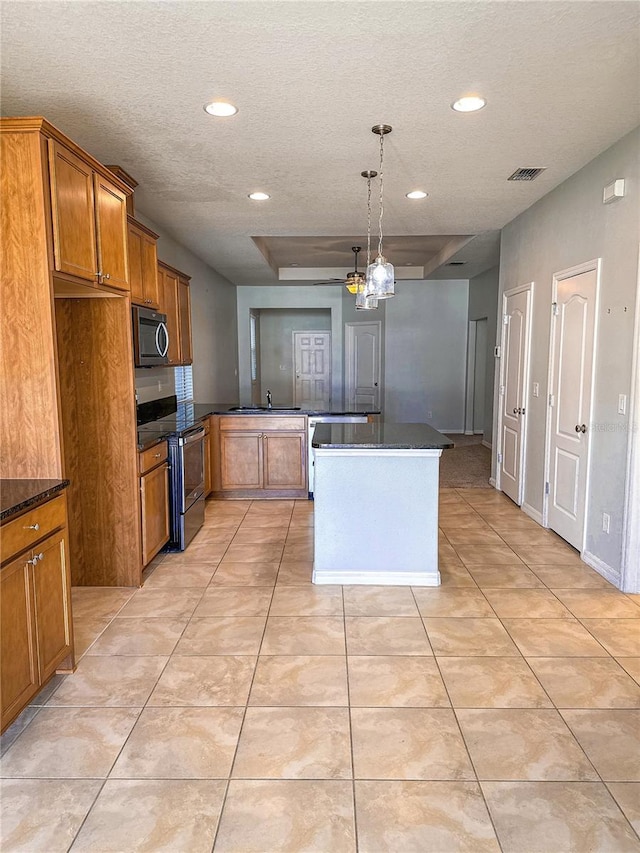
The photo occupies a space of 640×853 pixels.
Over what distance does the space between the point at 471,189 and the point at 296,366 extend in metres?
7.39

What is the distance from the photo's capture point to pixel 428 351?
9336mm

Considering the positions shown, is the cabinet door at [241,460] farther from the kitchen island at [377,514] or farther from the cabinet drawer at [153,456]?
the kitchen island at [377,514]

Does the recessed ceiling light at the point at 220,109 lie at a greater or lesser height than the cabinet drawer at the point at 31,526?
greater

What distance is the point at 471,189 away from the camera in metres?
4.24

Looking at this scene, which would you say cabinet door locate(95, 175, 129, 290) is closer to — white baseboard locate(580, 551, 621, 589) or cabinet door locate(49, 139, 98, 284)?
cabinet door locate(49, 139, 98, 284)

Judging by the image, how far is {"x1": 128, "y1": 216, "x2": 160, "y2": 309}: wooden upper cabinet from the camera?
3.69 meters

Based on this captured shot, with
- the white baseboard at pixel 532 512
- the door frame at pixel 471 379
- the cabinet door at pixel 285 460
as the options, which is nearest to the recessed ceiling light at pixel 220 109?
the cabinet door at pixel 285 460

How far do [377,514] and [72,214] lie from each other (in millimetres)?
2301

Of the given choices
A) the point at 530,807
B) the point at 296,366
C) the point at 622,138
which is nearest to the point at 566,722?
the point at 530,807

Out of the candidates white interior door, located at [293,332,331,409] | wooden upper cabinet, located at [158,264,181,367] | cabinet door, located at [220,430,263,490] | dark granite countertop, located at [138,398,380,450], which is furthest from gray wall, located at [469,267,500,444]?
wooden upper cabinet, located at [158,264,181,367]

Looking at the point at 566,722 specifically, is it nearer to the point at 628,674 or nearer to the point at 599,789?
the point at 599,789

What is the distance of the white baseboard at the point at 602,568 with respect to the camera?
3.36 metres

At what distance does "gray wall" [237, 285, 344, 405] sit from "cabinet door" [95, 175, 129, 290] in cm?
617

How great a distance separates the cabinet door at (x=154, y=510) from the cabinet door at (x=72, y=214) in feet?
4.40
